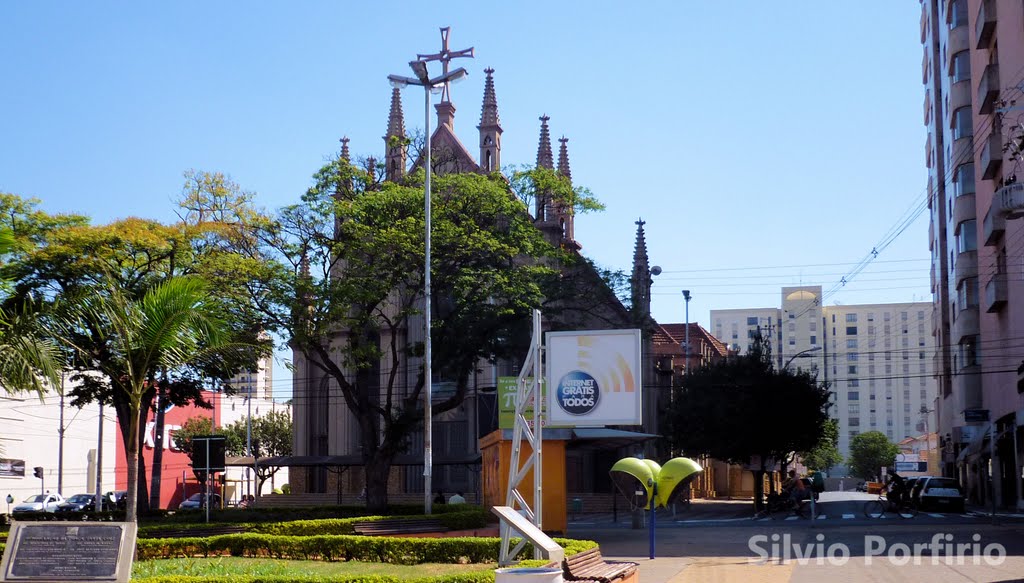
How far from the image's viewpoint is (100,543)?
1366 cm

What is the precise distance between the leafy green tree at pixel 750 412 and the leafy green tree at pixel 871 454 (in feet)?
283

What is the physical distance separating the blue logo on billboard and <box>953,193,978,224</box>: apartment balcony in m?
37.7

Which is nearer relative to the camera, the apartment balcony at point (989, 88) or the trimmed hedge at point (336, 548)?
the trimmed hedge at point (336, 548)

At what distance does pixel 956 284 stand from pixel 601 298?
902 inches

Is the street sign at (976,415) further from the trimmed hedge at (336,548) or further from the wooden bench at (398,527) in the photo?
the trimmed hedge at (336,548)

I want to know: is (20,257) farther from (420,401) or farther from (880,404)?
(880,404)

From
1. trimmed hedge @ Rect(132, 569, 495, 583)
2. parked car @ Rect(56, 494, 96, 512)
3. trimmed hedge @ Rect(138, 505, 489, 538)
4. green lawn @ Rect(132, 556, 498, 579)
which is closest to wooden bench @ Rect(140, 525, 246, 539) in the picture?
trimmed hedge @ Rect(138, 505, 489, 538)

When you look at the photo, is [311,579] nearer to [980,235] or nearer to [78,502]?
[980,235]

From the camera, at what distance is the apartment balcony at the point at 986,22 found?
43.2m

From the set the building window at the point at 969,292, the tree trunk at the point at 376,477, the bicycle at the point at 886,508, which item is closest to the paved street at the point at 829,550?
the bicycle at the point at 886,508

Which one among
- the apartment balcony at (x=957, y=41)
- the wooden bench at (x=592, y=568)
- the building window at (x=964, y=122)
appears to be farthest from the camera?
the apartment balcony at (x=957, y=41)

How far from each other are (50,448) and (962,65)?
55.0 m

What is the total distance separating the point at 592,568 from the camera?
580 inches

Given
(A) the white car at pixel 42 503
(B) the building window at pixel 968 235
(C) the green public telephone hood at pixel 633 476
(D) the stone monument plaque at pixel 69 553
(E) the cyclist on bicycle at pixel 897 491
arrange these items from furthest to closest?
(B) the building window at pixel 968 235 → (A) the white car at pixel 42 503 → (E) the cyclist on bicycle at pixel 897 491 → (C) the green public telephone hood at pixel 633 476 → (D) the stone monument plaque at pixel 69 553
